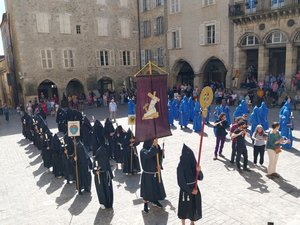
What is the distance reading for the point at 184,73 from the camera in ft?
98.1

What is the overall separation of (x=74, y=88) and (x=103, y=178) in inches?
939

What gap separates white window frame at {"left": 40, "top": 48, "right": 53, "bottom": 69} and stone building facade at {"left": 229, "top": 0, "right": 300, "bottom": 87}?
1580cm

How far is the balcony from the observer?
19234 mm

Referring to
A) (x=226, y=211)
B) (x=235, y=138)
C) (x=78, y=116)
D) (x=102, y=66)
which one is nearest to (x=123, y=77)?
(x=102, y=66)

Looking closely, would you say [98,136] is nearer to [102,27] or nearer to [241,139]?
[241,139]

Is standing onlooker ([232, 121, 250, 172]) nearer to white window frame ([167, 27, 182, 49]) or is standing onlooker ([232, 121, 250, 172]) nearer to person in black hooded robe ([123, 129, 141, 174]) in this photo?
person in black hooded robe ([123, 129, 141, 174])

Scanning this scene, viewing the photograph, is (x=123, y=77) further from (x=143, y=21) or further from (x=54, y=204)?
(x=54, y=204)

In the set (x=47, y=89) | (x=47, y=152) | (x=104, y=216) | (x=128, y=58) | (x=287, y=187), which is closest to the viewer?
(x=104, y=216)

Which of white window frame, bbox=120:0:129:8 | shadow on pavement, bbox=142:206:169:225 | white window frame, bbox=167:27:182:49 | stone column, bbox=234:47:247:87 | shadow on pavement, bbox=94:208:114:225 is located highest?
white window frame, bbox=120:0:129:8

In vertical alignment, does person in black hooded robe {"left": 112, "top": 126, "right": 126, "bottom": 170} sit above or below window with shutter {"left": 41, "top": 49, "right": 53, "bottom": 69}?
below

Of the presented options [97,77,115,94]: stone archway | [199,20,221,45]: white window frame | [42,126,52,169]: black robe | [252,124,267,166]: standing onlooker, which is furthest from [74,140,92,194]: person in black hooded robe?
[97,77,115,94]: stone archway

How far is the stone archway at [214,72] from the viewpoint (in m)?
27.1

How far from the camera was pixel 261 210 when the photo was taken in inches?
262

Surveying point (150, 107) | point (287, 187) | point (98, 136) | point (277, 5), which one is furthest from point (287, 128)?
point (277, 5)
